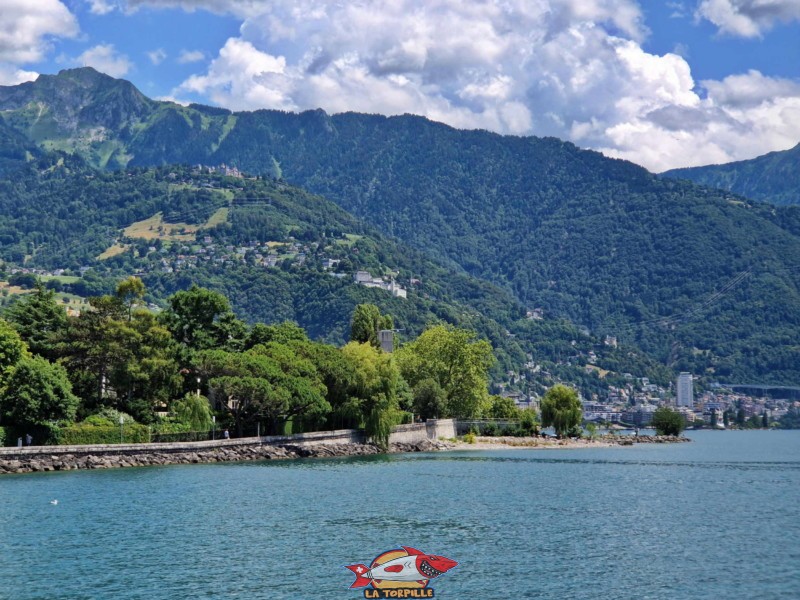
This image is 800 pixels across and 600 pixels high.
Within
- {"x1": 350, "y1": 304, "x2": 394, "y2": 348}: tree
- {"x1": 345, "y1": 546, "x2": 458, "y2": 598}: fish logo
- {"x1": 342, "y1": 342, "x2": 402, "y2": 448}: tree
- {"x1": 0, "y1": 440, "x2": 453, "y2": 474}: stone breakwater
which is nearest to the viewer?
{"x1": 345, "y1": 546, "x2": 458, "y2": 598}: fish logo

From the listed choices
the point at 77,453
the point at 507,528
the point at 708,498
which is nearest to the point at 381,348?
the point at 77,453

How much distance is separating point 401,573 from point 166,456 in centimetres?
4923

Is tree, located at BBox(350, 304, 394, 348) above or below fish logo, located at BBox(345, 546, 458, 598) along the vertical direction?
above

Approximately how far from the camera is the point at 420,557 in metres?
39.1

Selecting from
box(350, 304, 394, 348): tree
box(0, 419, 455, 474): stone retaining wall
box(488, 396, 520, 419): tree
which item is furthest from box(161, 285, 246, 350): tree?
box(488, 396, 520, 419): tree

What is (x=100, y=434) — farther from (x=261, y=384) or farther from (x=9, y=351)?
(x=261, y=384)

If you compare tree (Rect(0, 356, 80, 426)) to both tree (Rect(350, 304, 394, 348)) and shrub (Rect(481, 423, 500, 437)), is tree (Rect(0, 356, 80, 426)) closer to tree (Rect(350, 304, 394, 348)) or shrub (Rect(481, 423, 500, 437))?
tree (Rect(350, 304, 394, 348))

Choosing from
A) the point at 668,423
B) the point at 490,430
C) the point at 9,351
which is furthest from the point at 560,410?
the point at 9,351

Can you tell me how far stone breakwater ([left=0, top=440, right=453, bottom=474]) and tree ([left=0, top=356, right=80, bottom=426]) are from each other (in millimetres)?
3368

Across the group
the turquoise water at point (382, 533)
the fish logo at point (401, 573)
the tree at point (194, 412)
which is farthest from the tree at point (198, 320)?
the fish logo at point (401, 573)

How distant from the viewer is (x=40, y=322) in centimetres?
9081

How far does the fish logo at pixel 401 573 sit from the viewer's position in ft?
114

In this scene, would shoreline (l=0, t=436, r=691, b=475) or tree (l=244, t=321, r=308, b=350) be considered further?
tree (l=244, t=321, r=308, b=350)

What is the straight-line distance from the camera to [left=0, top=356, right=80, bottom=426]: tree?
7544 centimetres
